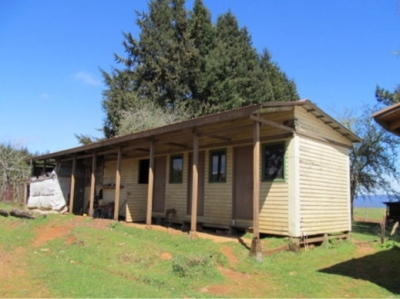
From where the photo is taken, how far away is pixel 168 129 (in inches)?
438

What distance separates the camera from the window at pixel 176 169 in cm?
1391

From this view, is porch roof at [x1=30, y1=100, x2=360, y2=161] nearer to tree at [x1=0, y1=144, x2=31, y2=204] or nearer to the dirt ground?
the dirt ground

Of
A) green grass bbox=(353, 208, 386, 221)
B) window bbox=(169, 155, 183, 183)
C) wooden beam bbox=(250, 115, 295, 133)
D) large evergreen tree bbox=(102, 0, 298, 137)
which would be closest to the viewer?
wooden beam bbox=(250, 115, 295, 133)

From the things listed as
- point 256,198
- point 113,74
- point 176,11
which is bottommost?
point 256,198

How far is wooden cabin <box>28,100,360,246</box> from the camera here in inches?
386

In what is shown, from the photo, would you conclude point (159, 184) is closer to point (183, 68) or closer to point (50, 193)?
point (50, 193)

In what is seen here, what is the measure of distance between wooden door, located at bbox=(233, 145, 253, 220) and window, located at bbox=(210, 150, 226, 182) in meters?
0.54

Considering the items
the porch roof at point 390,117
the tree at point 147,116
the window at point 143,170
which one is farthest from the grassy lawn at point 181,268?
the tree at point 147,116

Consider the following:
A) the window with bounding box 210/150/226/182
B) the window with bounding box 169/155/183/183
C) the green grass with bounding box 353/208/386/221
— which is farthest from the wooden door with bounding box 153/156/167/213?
the green grass with bounding box 353/208/386/221

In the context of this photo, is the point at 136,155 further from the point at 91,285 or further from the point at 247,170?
the point at 91,285

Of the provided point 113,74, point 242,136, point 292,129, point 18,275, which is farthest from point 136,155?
point 113,74

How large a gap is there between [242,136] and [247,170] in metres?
1.12

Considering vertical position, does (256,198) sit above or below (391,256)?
above

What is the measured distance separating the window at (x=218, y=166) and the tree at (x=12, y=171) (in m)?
16.2
